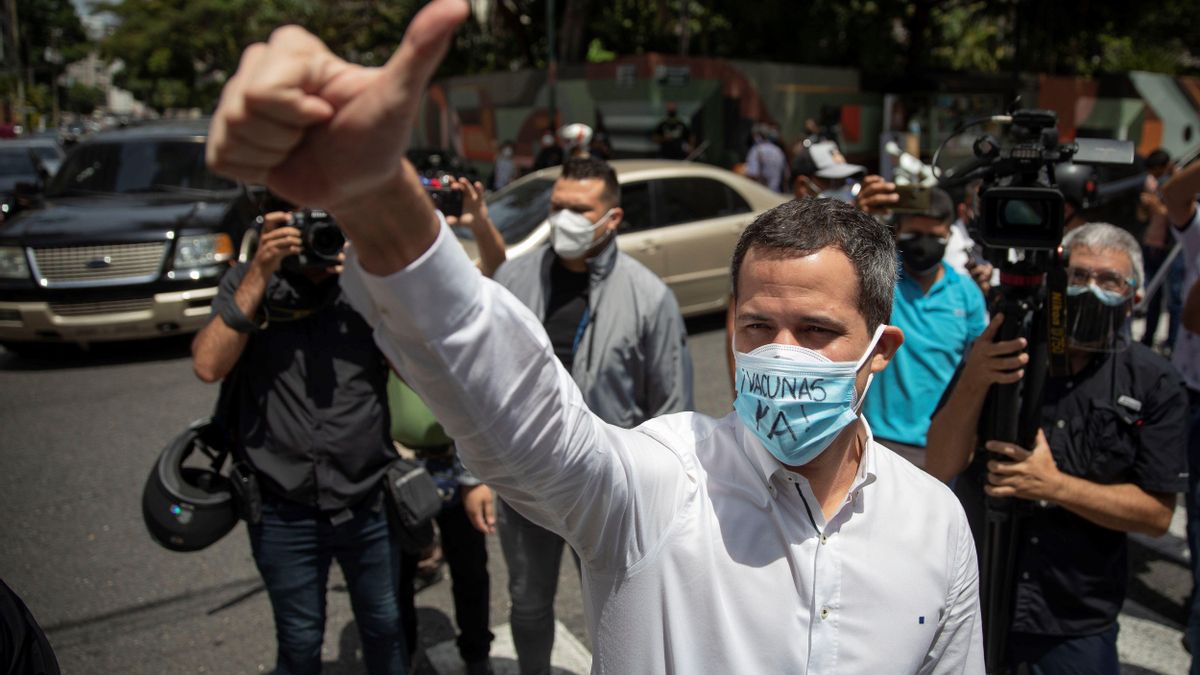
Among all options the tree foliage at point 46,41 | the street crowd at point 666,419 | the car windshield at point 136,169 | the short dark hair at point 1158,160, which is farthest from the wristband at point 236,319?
the tree foliage at point 46,41

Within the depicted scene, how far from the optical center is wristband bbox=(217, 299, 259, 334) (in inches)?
101

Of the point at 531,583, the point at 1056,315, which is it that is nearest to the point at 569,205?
the point at 531,583

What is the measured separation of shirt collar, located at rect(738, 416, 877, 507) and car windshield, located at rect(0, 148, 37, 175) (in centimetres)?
1645

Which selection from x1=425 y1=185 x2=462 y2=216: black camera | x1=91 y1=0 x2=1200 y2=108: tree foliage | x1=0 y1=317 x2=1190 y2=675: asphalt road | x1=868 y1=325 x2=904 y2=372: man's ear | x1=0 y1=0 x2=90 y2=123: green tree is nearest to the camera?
x1=868 y1=325 x2=904 y2=372: man's ear

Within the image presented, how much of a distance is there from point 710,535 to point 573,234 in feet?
6.39

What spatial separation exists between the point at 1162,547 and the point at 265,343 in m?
4.46

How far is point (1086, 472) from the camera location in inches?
96.4

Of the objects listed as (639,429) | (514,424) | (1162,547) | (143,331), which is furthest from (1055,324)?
(143,331)

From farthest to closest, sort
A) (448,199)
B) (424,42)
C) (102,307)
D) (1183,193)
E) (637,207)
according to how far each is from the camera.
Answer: (637,207)
(102,307)
(1183,193)
(448,199)
(424,42)

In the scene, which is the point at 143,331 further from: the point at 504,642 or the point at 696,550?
the point at 696,550

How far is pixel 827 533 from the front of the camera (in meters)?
1.50

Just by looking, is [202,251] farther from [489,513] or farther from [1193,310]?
[1193,310]

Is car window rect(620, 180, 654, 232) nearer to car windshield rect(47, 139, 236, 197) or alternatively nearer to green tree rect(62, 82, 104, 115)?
car windshield rect(47, 139, 236, 197)

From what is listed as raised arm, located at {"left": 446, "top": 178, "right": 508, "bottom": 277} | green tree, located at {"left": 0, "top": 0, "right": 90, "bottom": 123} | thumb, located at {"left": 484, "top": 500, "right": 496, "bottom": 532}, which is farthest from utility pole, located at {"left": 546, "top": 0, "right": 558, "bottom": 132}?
green tree, located at {"left": 0, "top": 0, "right": 90, "bottom": 123}
